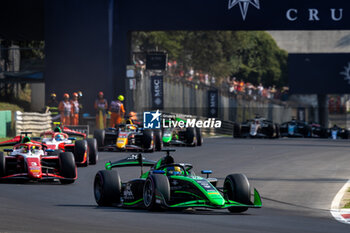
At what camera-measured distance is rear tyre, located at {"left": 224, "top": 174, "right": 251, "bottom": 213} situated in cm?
1251

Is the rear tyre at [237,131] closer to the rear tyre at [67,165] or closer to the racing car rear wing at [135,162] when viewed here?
the rear tyre at [67,165]

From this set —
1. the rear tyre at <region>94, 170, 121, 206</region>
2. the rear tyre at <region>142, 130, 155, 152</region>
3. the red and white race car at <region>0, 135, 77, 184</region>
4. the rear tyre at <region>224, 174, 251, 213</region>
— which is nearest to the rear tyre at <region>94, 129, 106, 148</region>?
the rear tyre at <region>142, 130, 155, 152</region>

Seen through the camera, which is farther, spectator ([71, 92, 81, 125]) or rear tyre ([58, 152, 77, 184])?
spectator ([71, 92, 81, 125])

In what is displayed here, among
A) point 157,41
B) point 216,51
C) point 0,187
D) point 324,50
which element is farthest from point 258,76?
point 0,187

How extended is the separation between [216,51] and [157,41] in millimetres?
7852

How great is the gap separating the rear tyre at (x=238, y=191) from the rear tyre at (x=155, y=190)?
1.05 meters

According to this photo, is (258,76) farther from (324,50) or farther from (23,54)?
(23,54)

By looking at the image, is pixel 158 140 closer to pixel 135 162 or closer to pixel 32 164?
pixel 32 164

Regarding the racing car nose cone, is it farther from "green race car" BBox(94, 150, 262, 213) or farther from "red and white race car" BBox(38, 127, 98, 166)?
"red and white race car" BBox(38, 127, 98, 166)

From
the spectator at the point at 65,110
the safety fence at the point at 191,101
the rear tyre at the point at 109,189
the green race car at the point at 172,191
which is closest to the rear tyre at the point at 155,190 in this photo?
the green race car at the point at 172,191

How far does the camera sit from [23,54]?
158ft

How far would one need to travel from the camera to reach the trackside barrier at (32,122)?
1248 inches

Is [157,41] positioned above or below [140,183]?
above

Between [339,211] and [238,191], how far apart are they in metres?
2.31
